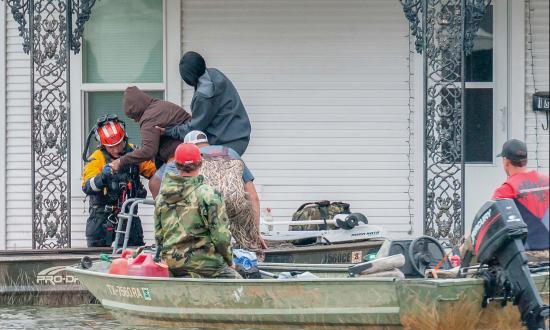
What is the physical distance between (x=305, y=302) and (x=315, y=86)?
585 cm

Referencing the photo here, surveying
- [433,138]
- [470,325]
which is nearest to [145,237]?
[433,138]

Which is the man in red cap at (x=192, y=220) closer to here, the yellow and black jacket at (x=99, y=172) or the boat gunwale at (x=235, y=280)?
the boat gunwale at (x=235, y=280)

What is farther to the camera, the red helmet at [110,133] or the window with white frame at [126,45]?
the window with white frame at [126,45]

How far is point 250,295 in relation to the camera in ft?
35.3

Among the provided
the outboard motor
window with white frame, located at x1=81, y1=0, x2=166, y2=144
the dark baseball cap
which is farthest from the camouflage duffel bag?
the outboard motor

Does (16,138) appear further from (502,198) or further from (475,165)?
(502,198)

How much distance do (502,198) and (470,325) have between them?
103 centimetres

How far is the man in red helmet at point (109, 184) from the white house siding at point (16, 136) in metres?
2.29

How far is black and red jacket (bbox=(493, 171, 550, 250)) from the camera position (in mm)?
9953

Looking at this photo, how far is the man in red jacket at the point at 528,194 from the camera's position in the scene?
32.7ft

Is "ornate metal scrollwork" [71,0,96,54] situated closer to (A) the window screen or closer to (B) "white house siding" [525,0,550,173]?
(A) the window screen

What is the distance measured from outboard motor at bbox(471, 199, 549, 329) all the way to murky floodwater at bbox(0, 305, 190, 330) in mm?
3401

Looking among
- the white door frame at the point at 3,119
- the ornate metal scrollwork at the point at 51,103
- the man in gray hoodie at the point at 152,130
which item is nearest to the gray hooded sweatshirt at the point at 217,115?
the man in gray hoodie at the point at 152,130

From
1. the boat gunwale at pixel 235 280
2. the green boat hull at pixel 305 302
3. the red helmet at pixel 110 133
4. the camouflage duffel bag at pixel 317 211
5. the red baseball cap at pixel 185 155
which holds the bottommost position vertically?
the green boat hull at pixel 305 302
